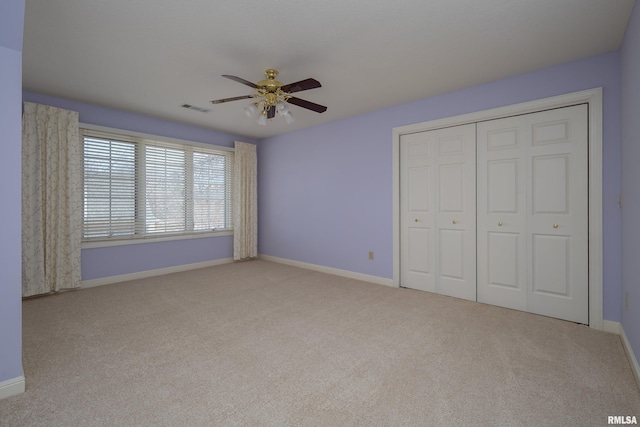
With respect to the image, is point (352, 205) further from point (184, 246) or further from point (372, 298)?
point (184, 246)

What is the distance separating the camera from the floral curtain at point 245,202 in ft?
19.2

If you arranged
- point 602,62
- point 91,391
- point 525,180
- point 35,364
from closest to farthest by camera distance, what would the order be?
point 91,391
point 35,364
point 602,62
point 525,180

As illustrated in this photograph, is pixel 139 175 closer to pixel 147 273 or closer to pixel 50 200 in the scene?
pixel 50 200

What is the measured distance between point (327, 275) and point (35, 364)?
3.53 metres

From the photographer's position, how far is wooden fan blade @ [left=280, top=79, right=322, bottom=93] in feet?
8.25

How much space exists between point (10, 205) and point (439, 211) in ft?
13.2

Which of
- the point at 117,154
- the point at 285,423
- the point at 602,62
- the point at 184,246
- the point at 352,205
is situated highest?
the point at 602,62

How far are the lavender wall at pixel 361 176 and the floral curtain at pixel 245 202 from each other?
0.23m

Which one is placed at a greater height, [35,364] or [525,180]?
[525,180]

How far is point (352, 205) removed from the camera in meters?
4.75

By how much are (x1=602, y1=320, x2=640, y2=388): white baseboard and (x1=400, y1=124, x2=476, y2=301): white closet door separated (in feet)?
3.82

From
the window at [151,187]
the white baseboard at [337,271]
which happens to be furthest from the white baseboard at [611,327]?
the window at [151,187]

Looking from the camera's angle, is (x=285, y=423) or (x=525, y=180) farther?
(x=525, y=180)

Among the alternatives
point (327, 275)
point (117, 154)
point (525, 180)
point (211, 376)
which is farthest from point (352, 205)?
point (117, 154)
